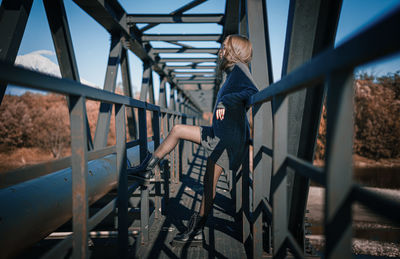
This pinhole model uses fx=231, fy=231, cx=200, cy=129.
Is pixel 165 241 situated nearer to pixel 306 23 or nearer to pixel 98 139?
pixel 98 139

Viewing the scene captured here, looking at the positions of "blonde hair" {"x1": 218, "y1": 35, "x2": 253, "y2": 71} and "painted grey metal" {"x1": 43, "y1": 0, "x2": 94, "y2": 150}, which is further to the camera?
"painted grey metal" {"x1": 43, "y1": 0, "x2": 94, "y2": 150}

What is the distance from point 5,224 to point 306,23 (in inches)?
94.9

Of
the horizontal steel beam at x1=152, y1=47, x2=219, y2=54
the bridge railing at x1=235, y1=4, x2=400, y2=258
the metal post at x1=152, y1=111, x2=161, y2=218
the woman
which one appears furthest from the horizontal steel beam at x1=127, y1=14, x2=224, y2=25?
the bridge railing at x1=235, y1=4, x2=400, y2=258

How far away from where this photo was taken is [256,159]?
5.98 feet

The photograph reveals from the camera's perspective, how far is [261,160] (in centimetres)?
181

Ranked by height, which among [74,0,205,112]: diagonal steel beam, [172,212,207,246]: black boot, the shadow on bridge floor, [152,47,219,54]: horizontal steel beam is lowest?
the shadow on bridge floor

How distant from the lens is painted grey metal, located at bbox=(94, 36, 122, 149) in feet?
11.4

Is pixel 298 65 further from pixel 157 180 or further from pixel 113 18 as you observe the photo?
pixel 113 18

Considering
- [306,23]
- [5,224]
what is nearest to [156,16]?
[306,23]

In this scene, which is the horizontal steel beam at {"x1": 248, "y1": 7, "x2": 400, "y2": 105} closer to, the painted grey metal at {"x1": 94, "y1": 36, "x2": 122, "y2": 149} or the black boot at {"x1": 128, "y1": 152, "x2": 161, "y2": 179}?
the black boot at {"x1": 128, "y1": 152, "x2": 161, "y2": 179}

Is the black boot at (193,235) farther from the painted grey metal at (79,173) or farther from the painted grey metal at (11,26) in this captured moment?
the painted grey metal at (11,26)

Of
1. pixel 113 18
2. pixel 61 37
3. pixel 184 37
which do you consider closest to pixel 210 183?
pixel 61 37

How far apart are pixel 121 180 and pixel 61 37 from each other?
78.9 inches

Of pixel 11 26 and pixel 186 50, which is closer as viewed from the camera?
pixel 11 26
